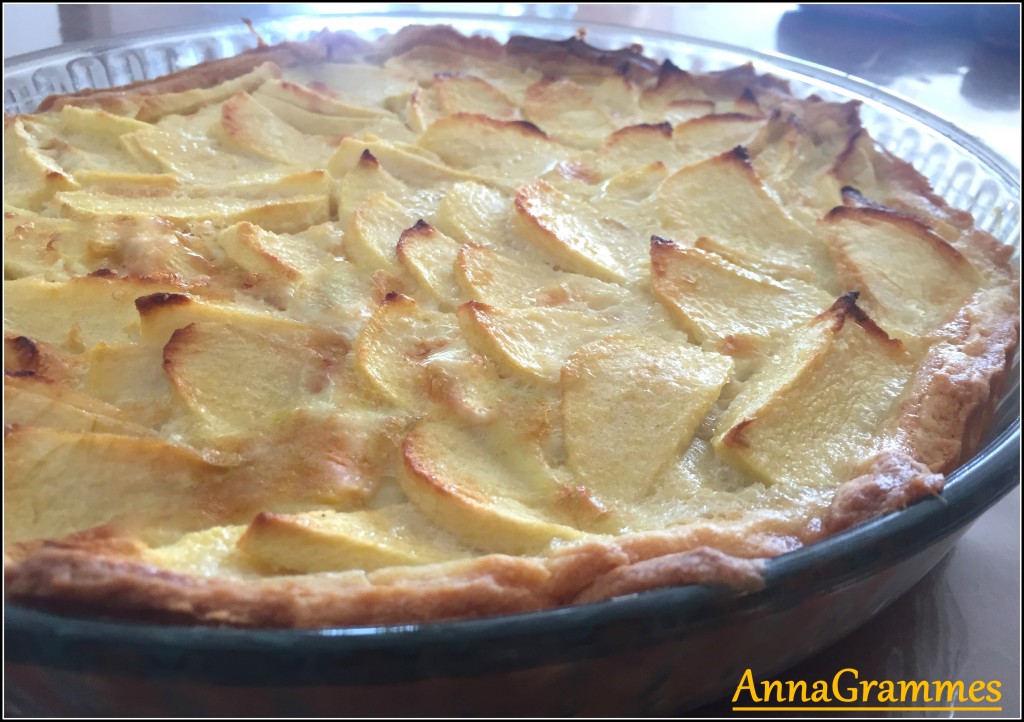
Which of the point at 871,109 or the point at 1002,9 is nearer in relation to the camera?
the point at 871,109

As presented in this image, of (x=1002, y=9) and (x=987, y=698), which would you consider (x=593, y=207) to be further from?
(x=1002, y=9)

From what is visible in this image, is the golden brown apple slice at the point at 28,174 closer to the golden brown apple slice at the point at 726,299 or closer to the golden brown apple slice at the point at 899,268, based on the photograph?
the golden brown apple slice at the point at 726,299

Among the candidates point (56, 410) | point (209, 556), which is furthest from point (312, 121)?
point (209, 556)

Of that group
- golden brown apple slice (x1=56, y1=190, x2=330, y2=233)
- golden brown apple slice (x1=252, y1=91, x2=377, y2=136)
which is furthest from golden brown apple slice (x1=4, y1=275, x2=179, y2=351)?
golden brown apple slice (x1=252, y1=91, x2=377, y2=136)

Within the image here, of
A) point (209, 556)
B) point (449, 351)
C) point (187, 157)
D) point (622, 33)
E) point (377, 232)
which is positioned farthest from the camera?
point (622, 33)

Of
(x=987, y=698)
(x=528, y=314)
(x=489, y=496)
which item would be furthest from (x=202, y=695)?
(x=987, y=698)

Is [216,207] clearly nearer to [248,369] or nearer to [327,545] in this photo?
[248,369]

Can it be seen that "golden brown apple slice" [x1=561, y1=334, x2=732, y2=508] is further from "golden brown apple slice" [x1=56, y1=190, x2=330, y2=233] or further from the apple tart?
"golden brown apple slice" [x1=56, y1=190, x2=330, y2=233]
